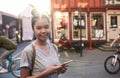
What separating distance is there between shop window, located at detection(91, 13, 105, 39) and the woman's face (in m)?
25.6

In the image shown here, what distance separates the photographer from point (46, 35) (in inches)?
126

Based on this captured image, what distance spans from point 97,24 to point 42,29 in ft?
85.0

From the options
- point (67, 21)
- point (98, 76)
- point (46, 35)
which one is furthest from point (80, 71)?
point (67, 21)

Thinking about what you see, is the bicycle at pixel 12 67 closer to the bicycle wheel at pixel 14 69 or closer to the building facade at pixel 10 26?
the bicycle wheel at pixel 14 69

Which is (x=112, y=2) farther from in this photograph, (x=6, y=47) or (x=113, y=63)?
(x=6, y=47)

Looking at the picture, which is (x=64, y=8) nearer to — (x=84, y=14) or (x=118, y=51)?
(x=84, y=14)

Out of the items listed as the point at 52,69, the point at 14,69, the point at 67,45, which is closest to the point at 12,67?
the point at 14,69

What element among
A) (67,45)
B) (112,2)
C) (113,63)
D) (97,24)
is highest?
(112,2)

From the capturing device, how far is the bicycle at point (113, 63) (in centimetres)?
1212

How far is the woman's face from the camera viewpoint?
125 inches

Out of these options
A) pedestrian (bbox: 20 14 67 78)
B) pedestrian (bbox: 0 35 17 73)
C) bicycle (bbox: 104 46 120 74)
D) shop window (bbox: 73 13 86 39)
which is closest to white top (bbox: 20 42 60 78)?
pedestrian (bbox: 20 14 67 78)

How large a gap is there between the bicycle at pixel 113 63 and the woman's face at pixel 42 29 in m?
9.04

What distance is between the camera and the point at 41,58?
3.11m

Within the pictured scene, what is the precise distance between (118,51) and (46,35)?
907cm
